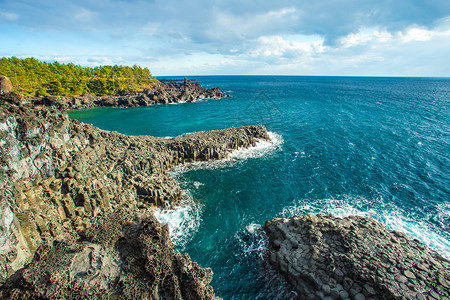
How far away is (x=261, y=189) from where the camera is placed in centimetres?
3209

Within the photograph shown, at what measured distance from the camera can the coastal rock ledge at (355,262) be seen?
49.1 feet

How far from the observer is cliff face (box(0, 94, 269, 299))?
11945 mm

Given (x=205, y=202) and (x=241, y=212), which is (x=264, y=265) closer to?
(x=241, y=212)

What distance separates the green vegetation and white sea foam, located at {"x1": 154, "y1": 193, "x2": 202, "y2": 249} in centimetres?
9562

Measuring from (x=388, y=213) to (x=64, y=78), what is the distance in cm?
12629

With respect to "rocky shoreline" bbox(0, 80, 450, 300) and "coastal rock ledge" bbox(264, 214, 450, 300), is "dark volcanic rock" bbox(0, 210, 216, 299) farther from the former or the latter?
"coastal rock ledge" bbox(264, 214, 450, 300)

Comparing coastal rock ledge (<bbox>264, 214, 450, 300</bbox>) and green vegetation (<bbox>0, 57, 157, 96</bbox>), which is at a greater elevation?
green vegetation (<bbox>0, 57, 157, 96</bbox>)

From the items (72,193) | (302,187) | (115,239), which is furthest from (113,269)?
(302,187)

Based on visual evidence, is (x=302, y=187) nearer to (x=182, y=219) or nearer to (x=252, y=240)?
(x=252, y=240)

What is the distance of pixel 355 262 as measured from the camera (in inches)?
646

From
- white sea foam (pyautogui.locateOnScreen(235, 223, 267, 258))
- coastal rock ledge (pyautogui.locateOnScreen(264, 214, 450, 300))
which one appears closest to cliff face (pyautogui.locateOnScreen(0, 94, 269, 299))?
coastal rock ledge (pyautogui.locateOnScreen(264, 214, 450, 300))

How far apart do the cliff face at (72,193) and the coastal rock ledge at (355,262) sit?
9.29 metres

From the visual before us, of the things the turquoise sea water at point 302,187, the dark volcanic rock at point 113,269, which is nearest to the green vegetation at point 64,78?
the turquoise sea water at point 302,187

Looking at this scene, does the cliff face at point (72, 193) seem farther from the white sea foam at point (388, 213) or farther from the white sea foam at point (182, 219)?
the white sea foam at point (388, 213)
